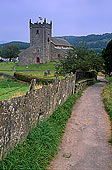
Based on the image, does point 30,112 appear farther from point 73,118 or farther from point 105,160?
point 73,118

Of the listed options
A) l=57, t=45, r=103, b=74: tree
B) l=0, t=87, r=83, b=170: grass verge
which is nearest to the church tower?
l=57, t=45, r=103, b=74: tree

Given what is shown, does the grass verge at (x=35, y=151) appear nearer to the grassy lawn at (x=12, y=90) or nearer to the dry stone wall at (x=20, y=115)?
the dry stone wall at (x=20, y=115)

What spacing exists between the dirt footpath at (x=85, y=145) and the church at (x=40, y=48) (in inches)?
2021

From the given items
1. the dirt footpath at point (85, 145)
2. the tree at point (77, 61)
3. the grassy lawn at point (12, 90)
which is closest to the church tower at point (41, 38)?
the tree at point (77, 61)

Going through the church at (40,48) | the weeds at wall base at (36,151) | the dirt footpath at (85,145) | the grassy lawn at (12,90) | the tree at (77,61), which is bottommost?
the dirt footpath at (85,145)

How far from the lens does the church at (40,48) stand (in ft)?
195

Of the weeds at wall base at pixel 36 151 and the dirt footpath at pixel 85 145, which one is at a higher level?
the weeds at wall base at pixel 36 151

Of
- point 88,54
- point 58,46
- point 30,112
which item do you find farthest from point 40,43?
point 30,112

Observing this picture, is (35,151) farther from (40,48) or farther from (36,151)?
(40,48)

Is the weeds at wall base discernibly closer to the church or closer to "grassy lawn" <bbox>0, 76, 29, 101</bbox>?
"grassy lawn" <bbox>0, 76, 29, 101</bbox>

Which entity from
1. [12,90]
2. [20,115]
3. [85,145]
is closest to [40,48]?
[12,90]

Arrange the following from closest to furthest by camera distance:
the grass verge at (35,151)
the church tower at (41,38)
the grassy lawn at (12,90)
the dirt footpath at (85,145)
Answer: the grass verge at (35,151) → the dirt footpath at (85,145) → the grassy lawn at (12,90) → the church tower at (41,38)

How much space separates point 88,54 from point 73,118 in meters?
18.3

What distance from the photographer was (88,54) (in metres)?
26.0
